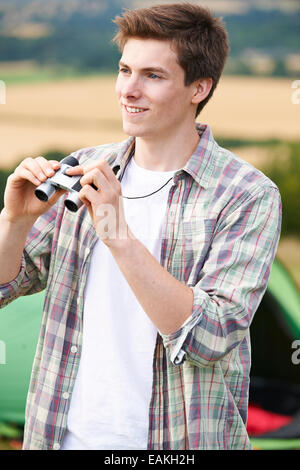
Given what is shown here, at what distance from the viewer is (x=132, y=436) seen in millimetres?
1564

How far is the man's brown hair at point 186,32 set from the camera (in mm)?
1631

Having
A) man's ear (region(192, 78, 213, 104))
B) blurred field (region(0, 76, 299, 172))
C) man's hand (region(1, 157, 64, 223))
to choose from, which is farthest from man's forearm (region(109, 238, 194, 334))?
blurred field (region(0, 76, 299, 172))

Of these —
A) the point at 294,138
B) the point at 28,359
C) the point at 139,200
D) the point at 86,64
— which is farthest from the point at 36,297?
the point at 294,138

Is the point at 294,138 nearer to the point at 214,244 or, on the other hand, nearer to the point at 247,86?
the point at 247,86

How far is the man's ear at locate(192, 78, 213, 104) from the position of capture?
68.0 inches

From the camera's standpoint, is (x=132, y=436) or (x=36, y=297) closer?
(x=132, y=436)

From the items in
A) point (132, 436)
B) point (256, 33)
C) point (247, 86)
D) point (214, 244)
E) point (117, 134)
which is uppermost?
point (256, 33)

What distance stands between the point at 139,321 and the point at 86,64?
130 inches

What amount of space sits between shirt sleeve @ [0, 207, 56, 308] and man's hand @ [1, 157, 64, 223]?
0.26ft

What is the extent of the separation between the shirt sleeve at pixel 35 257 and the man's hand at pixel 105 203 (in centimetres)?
30

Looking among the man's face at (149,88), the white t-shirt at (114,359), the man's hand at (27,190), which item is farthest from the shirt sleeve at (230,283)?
the man's hand at (27,190)

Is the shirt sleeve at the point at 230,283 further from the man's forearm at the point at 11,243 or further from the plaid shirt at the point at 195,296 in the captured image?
the man's forearm at the point at 11,243

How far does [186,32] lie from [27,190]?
53 cm

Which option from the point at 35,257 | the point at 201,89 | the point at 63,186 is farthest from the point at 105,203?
the point at 201,89
